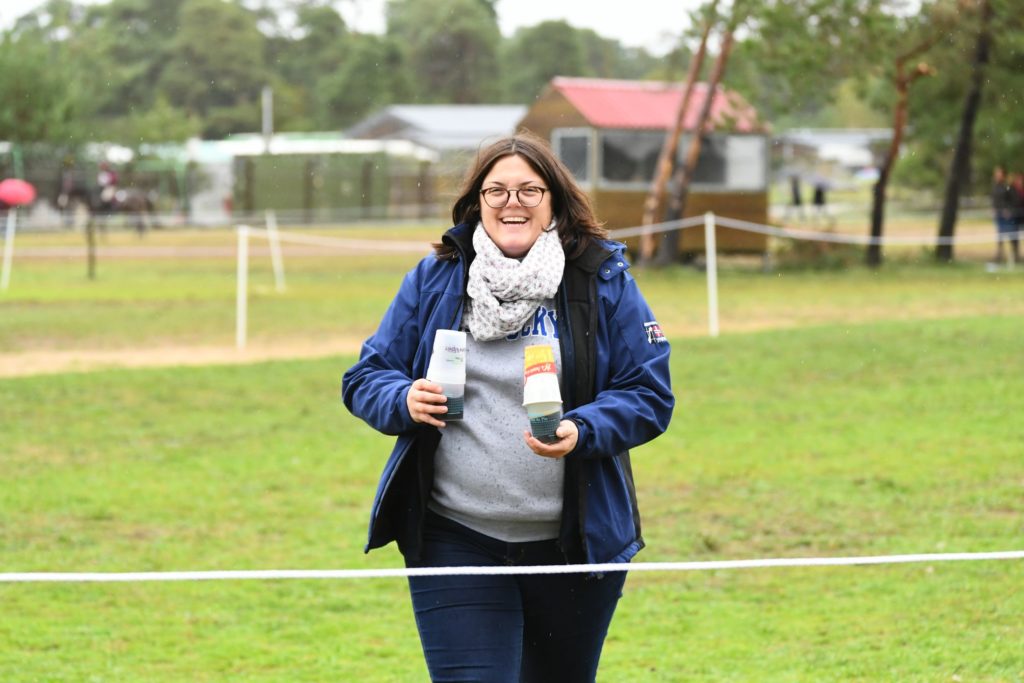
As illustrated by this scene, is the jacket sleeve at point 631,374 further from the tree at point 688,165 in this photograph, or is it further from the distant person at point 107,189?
the distant person at point 107,189

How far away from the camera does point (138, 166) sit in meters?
51.7

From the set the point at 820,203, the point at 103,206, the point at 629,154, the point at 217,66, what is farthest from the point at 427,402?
the point at 217,66

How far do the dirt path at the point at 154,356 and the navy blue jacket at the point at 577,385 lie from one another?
38.2 ft

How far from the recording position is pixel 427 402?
131 inches

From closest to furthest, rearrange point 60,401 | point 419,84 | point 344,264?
point 60,401
point 344,264
point 419,84

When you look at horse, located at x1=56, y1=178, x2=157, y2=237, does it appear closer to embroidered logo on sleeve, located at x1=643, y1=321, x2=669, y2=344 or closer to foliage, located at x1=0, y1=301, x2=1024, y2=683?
foliage, located at x1=0, y1=301, x2=1024, y2=683

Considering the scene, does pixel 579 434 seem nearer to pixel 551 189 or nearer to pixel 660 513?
pixel 551 189

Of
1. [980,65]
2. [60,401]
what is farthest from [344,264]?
[60,401]

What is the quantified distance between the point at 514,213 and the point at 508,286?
23 centimetres

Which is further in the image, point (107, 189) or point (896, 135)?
point (107, 189)

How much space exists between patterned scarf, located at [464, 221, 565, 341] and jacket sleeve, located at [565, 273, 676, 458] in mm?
175

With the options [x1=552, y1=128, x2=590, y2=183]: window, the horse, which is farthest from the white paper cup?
the horse

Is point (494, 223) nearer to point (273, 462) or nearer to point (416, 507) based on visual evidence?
point (416, 507)

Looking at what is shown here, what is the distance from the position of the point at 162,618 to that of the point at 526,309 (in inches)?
148
